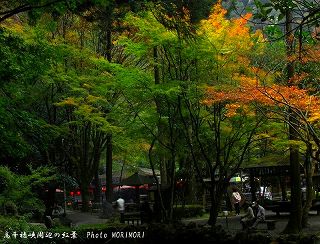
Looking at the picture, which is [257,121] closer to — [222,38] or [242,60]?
[242,60]

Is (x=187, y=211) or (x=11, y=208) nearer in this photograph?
(x=11, y=208)

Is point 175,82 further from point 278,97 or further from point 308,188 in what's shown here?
point 308,188

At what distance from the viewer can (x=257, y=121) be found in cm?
1590

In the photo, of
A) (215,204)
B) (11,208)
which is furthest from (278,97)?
Result: (11,208)

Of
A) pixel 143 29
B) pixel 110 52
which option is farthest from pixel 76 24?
pixel 143 29

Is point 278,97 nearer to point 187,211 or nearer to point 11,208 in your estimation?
point 11,208

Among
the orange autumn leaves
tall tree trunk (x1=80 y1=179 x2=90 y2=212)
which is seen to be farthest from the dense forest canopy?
tall tree trunk (x1=80 y1=179 x2=90 y2=212)

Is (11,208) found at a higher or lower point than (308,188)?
lower

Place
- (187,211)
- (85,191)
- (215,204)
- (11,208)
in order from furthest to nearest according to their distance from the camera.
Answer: (85,191)
(187,211)
(215,204)
(11,208)

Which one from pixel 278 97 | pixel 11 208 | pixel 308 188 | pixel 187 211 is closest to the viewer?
pixel 278 97

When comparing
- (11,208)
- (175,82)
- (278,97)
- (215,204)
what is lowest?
(215,204)

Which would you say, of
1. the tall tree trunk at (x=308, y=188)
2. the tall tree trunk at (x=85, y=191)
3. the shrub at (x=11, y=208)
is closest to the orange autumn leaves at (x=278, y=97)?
the tall tree trunk at (x=308, y=188)

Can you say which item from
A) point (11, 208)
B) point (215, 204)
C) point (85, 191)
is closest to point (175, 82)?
point (215, 204)

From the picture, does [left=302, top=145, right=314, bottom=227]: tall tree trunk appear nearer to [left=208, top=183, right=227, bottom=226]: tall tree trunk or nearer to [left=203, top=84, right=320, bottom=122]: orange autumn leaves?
[left=203, top=84, right=320, bottom=122]: orange autumn leaves
